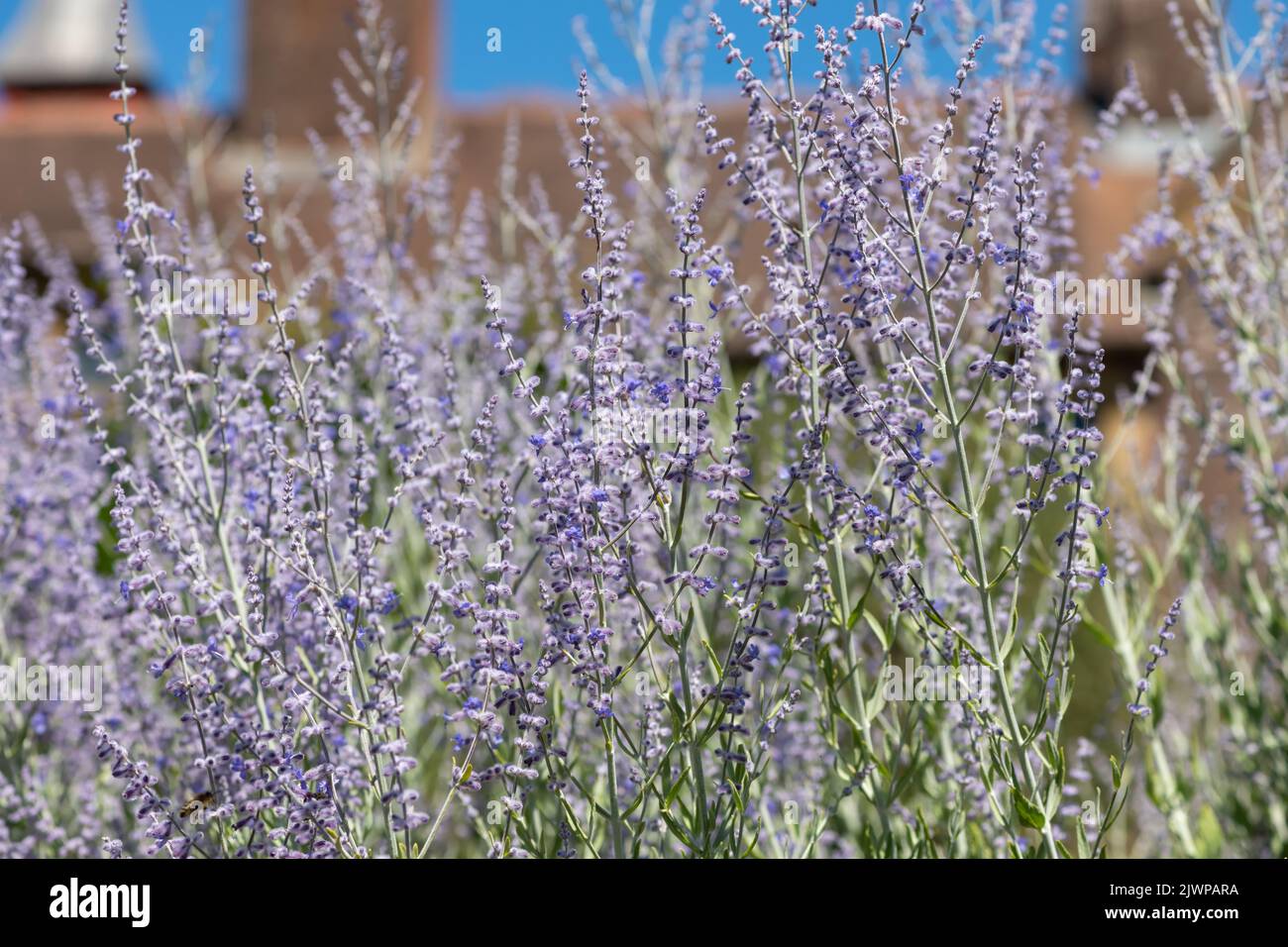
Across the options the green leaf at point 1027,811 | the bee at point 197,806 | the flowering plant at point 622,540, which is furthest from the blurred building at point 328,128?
the green leaf at point 1027,811

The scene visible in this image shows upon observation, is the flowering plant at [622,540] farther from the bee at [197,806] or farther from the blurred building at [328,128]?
the blurred building at [328,128]

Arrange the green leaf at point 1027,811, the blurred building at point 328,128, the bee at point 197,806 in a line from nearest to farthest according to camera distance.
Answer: the green leaf at point 1027,811 < the bee at point 197,806 < the blurred building at point 328,128

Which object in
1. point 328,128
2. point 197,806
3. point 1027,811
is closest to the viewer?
point 1027,811

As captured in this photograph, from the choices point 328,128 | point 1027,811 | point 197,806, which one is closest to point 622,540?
point 1027,811

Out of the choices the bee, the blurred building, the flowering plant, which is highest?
the blurred building

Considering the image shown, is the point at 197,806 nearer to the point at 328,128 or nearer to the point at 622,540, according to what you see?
the point at 622,540

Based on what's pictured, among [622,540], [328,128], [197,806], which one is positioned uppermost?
[328,128]

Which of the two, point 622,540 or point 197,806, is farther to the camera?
point 197,806

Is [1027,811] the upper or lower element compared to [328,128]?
lower

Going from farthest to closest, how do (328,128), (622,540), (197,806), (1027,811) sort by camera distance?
(328,128)
(197,806)
(622,540)
(1027,811)

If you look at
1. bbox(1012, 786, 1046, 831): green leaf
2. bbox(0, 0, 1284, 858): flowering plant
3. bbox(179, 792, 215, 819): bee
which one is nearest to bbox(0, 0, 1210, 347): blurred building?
bbox(0, 0, 1284, 858): flowering plant

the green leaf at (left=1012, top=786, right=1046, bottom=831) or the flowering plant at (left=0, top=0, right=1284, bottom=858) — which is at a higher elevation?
the flowering plant at (left=0, top=0, right=1284, bottom=858)

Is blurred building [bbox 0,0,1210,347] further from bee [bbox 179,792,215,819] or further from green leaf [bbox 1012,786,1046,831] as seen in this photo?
green leaf [bbox 1012,786,1046,831]
